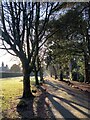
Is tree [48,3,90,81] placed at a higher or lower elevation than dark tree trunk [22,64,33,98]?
higher

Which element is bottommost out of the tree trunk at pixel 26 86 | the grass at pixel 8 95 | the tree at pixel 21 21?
the grass at pixel 8 95

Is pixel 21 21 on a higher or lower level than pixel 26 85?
higher

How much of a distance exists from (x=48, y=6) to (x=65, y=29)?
313 centimetres

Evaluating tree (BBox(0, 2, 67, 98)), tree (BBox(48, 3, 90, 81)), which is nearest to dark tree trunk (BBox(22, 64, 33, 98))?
tree (BBox(0, 2, 67, 98))

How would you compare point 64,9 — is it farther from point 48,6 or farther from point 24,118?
point 24,118

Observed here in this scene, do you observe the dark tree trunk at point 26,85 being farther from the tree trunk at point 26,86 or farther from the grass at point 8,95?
the grass at point 8,95

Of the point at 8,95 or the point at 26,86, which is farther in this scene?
the point at 8,95

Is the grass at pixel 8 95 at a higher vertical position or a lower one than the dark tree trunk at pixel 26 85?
lower

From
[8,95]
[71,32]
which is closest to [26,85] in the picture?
[8,95]

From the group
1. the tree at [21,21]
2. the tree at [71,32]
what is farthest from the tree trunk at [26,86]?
the tree at [71,32]

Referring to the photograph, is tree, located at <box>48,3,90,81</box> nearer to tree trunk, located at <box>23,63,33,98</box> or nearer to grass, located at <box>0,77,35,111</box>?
tree trunk, located at <box>23,63,33,98</box>

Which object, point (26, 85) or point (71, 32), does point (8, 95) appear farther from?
point (71, 32)

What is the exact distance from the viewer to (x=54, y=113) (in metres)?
12.7

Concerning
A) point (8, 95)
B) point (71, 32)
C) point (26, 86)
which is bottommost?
point (8, 95)
